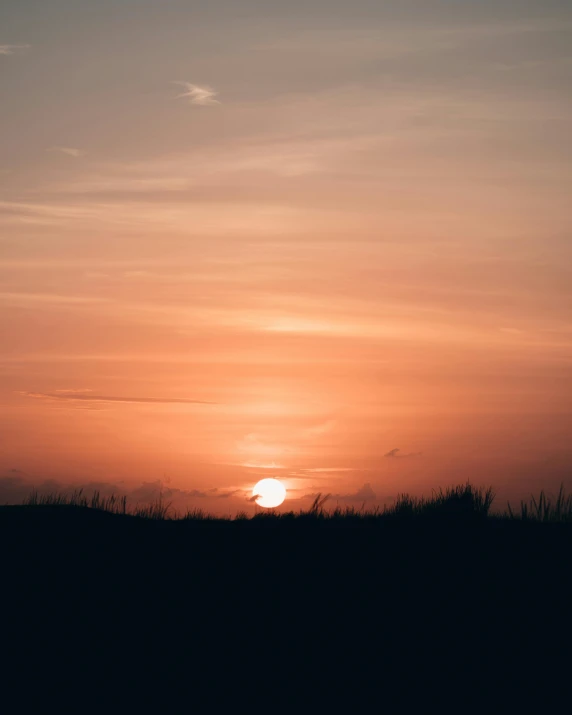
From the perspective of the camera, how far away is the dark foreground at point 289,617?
918 cm

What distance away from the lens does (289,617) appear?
1080 cm

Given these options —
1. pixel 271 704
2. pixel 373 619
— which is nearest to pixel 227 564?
pixel 373 619

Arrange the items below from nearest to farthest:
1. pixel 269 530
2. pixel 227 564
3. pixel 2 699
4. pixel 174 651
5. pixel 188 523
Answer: pixel 2 699
pixel 174 651
pixel 227 564
pixel 269 530
pixel 188 523

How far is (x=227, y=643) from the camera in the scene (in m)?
10.1

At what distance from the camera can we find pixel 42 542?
13359 millimetres

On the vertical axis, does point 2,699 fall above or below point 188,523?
below

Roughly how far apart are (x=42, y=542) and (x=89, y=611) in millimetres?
2800

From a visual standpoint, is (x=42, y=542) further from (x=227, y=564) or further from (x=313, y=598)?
(x=313, y=598)

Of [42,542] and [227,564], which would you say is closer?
[227,564]

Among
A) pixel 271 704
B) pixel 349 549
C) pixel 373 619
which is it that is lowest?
pixel 271 704

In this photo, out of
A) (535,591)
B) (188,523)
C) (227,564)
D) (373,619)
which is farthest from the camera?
(188,523)

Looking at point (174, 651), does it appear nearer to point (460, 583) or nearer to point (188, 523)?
point (460, 583)

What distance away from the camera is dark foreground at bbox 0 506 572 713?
9.18 m

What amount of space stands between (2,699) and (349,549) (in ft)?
18.4
